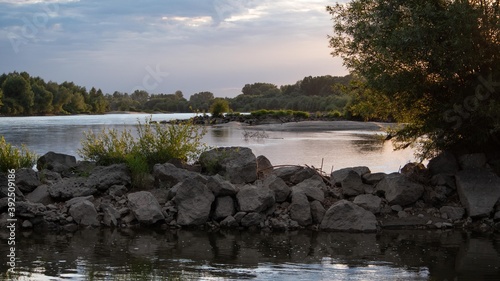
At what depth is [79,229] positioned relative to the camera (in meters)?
15.0

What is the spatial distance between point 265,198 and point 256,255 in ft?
10.5

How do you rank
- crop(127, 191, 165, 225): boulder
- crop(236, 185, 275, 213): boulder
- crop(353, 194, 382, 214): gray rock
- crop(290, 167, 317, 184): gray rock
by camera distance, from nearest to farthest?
crop(127, 191, 165, 225): boulder < crop(236, 185, 275, 213): boulder < crop(353, 194, 382, 214): gray rock < crop(290, 167, 317, 184): gray rock

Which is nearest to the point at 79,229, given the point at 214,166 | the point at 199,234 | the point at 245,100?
the point at 199,234

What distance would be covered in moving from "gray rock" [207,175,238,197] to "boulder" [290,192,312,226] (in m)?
1.49

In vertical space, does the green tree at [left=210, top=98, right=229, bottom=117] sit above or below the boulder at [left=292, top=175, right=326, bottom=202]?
above

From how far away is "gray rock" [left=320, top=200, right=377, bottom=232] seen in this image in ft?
49.6

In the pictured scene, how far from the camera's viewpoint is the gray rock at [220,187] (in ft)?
51.4

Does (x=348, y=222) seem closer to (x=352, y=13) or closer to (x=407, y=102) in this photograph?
(x=407, y=102)

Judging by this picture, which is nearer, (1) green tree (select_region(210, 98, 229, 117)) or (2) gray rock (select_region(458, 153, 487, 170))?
(2) gray rock (select_region(458, 153, 487, 170))

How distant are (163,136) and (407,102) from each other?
283 inches

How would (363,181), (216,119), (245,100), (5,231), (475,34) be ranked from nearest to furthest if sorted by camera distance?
(5,231) → (475,34) → (363,181) → (216,119) → (245,100)

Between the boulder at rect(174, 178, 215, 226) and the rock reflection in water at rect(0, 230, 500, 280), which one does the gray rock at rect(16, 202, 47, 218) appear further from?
the boulder at rect(174, 178, 215, 226)

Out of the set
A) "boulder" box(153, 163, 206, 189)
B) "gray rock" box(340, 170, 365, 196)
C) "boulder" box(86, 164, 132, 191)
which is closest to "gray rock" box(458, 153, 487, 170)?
"gray rock" box(340, 170, 365, 196)

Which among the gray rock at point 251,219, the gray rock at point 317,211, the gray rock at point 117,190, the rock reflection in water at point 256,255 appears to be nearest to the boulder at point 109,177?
the gray rock at point 117,190
